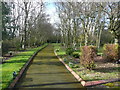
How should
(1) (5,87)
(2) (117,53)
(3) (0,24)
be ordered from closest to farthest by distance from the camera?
(1) (5,87) < (2) (117,53) < (3) (0,24)

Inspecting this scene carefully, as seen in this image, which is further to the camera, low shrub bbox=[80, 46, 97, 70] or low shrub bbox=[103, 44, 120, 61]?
low shrub bbox=[103, 44, 120, 61]

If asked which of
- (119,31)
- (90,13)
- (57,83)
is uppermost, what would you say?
(90,13)

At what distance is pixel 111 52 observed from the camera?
1459 cm

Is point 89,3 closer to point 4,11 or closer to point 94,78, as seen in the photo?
point 4,11

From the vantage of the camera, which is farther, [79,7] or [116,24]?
A: [79,7]

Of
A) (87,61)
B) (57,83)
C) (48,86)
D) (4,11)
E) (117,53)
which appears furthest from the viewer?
(4,11)

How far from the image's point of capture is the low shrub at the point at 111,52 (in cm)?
1395

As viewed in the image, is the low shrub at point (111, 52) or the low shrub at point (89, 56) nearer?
the low shrub at point (89, 56)

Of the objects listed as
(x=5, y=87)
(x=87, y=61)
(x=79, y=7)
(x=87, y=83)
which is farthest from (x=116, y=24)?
(x=5, y=87)

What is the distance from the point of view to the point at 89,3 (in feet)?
55.6

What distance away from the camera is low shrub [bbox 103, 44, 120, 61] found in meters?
13.9

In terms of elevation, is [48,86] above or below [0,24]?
below

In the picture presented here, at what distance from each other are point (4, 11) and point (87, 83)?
12.8m

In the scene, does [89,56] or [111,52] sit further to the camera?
[111,52]
